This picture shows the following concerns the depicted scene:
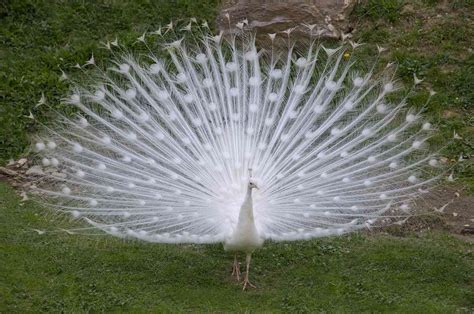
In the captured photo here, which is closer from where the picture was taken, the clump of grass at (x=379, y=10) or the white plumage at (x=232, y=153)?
the white plumage at (x=232, y=153)

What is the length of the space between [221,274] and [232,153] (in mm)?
1065

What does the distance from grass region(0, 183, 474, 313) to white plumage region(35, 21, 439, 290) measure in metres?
0.45

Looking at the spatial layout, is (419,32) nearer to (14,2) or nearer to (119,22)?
(119,22)

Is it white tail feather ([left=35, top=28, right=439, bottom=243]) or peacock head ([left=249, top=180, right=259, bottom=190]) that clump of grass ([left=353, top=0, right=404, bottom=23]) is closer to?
white tail feather ([left=35, top=28, right=439, bottom=243])

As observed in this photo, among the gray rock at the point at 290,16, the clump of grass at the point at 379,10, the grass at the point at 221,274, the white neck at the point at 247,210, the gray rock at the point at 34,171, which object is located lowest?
the grass at the point at 221,274

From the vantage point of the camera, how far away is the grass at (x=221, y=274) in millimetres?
6551

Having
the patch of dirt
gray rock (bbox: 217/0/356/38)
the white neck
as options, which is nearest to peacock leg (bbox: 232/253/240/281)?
the white neck

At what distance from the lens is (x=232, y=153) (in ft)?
22.9

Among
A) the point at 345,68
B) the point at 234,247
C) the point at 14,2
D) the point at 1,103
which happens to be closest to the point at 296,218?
the point at 234,247

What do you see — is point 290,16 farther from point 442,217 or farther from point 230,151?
point 230,151

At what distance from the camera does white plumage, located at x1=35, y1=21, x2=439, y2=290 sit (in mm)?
6664

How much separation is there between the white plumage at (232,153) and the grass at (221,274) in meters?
0.45

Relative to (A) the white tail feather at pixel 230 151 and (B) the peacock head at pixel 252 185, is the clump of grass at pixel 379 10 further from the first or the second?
(B) the peacock head at pixel 252 185

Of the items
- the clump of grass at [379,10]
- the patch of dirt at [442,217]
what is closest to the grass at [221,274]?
the patch of dirt at [442,217]
